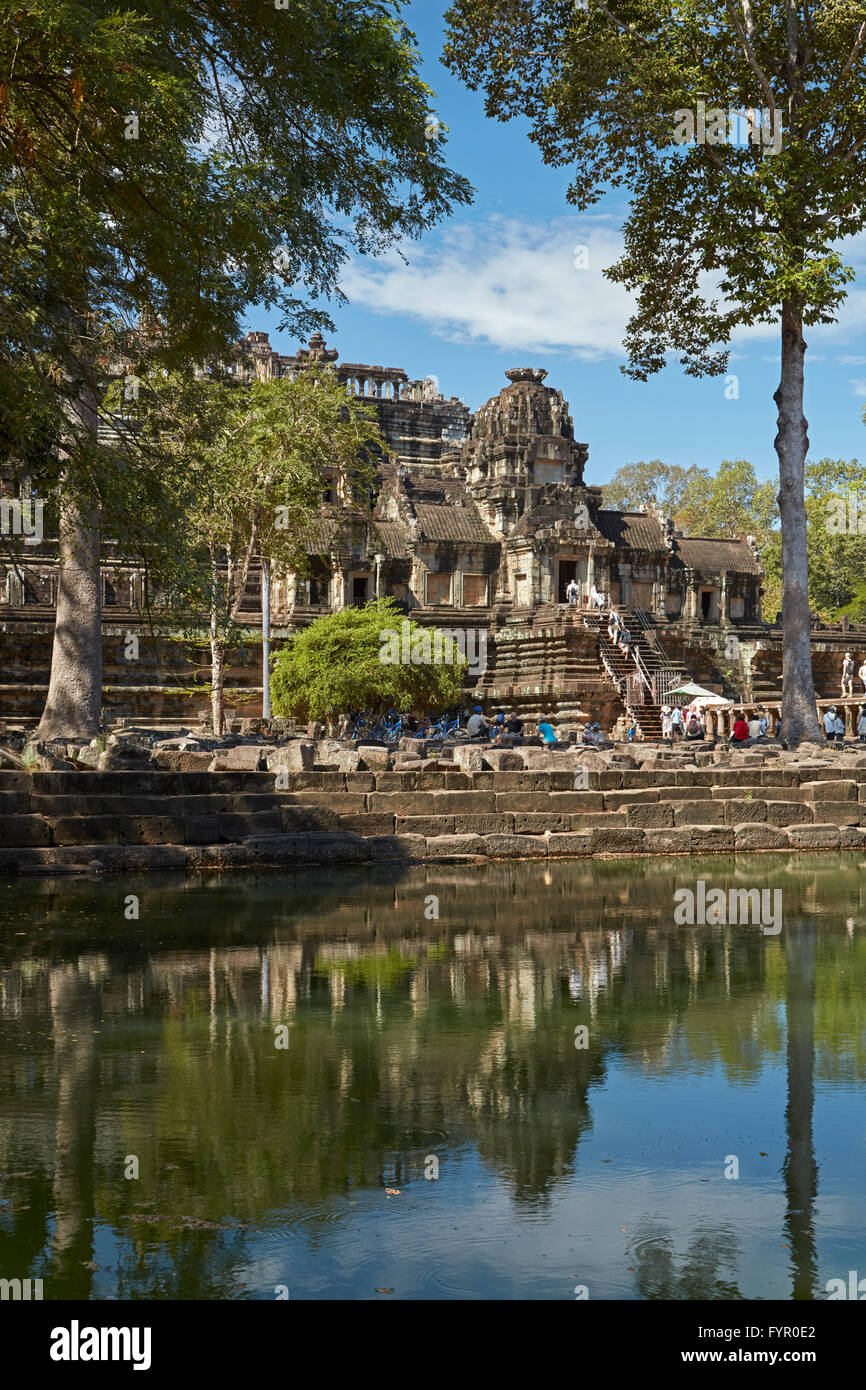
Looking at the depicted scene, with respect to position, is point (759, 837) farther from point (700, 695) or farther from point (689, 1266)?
point (700, 695)

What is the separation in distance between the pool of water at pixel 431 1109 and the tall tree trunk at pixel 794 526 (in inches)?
435

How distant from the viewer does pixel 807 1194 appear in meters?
3.95

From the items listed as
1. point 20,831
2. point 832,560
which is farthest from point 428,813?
point 832,560

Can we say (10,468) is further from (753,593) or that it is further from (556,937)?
(753,593)

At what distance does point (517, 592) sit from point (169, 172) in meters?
30.7

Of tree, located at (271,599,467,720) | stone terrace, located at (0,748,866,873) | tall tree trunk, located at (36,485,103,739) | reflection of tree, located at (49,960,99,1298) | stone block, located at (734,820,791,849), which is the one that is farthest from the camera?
tree, located at (271,599,467,720)

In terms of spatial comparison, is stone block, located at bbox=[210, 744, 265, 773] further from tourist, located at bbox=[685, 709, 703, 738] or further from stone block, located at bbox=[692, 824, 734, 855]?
tourist, located at bbox=[685, 709, 703, 738]

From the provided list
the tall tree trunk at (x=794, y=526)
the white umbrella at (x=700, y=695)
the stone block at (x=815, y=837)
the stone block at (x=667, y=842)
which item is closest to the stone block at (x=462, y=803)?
the stone block at (x=667, y=842)

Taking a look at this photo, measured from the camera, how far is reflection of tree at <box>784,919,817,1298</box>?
351 cm

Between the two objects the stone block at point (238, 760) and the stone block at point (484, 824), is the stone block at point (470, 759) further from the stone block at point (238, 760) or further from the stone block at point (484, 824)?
the stone block at point (238, 760)

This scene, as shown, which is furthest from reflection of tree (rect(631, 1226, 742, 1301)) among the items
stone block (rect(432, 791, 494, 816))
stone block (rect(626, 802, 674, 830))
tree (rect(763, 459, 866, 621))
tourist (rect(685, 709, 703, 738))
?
tree (rect(763, 459, 866, 621))

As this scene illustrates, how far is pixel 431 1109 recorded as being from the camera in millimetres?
4812

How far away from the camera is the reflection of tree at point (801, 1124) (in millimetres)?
3514

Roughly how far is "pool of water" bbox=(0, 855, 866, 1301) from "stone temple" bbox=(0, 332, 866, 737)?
20.4 metres
